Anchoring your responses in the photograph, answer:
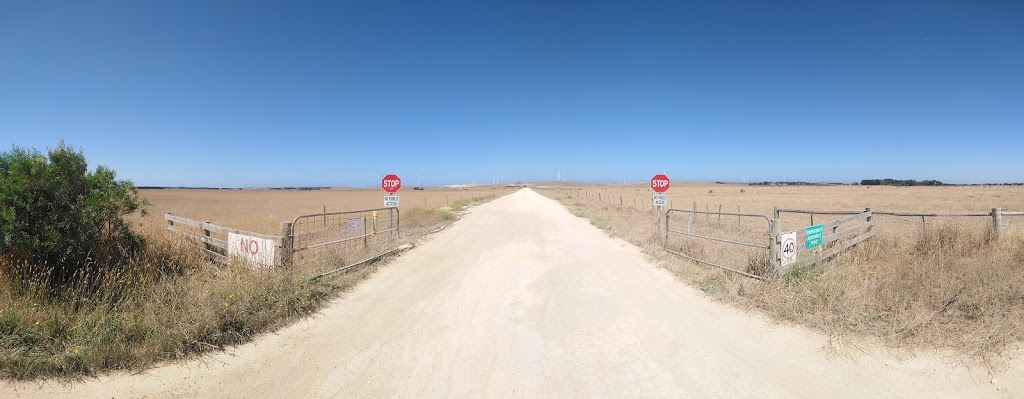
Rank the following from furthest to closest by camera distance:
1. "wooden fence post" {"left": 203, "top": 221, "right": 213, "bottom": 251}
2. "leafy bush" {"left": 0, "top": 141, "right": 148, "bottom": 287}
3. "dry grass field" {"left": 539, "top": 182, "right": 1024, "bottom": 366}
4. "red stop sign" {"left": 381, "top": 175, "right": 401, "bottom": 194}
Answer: "red stop sign" {"left": 381, "top": 175, "right": 401, "bottom": 194} → "wooden fence post" {"left": 203, "top": 221, "right": 213, "bottom": 251} → "leafy bush" {"left": 0, "top": 141, "right": 148, "bottom": 287} → "dry grass field" {"left": 539, "top": 182, "right": 1024, "bottom": 366}

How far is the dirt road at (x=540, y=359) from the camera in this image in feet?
12.1

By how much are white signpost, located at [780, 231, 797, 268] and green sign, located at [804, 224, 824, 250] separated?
0.55 feet

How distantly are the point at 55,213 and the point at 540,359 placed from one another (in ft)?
21.5

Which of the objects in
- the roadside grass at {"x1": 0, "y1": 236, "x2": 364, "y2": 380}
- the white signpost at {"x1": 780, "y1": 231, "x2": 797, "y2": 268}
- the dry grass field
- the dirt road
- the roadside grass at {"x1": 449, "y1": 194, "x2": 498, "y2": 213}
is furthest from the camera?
the roadside grass at {"x1": 449, "y1": 194, "x2": 498, "y2": 213}

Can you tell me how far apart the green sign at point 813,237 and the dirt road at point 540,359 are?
2.23 meters

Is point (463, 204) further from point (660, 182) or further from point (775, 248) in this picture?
point (775, 248)

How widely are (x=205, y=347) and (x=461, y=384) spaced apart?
2.85m

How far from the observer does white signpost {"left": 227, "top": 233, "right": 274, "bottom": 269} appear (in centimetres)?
687

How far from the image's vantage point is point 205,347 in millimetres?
4441

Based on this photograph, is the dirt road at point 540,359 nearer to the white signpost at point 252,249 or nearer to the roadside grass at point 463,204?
the white signpost at point 252,249

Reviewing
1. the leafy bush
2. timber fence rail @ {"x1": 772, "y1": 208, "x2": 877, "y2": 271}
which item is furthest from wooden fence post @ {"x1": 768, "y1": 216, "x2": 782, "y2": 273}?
the leafy bush

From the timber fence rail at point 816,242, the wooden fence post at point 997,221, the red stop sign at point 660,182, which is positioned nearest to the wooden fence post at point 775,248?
the timber fence rail at point 816,242

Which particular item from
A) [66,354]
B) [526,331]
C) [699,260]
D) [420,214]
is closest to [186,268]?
[66,354]

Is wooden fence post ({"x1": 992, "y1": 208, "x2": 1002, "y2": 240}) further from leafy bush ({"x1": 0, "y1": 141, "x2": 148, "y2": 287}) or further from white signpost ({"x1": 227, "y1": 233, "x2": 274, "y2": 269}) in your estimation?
leafy bush ({"x1": 0, "y1": 141, "x2": 148, "y2": 287})
